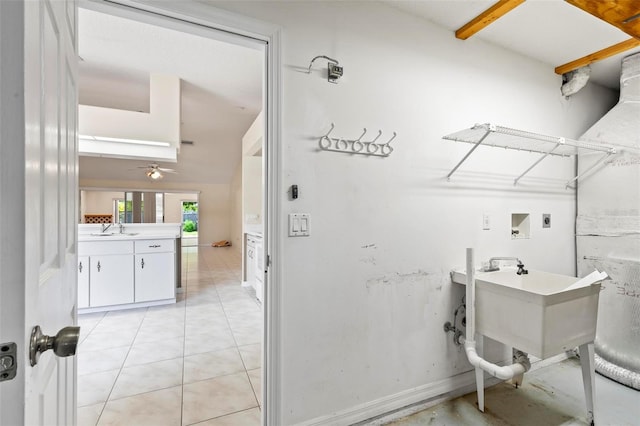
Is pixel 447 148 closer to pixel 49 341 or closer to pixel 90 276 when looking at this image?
pixel 49 341

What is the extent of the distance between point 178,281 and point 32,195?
455 cm

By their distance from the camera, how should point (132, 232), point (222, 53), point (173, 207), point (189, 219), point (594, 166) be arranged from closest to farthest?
point (594, 166) < point (222, 53) < point (132, 232) < point (173, 207) < point (189, 219)

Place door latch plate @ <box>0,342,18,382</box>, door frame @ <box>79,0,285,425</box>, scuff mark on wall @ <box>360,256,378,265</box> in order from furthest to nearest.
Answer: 1. scuff mark on wall @ <box>360,256,378,265</box>
2. door frame @ <box>79,0,285,425</box>
3. door latch plate @ <box>0,342,18,382</box>

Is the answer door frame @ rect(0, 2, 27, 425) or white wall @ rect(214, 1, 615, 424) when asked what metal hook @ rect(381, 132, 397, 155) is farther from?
door frame @ rect(0, 2, 27, 425)

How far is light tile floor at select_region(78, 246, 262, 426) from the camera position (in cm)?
183

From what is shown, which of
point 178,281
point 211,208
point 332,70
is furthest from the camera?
point 211,208

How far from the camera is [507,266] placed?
224 cm

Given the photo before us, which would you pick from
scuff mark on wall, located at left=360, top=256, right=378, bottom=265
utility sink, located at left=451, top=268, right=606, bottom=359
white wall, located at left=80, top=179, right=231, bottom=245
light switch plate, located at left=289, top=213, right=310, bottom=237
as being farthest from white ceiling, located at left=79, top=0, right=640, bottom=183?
white wall, located at left=80, top=179, right=231, bottom=245

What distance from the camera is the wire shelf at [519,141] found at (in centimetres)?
176

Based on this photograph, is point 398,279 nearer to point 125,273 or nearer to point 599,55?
point 599,55

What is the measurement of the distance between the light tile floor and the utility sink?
156cm

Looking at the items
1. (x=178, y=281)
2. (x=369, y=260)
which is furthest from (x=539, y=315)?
(x=178, y=281)

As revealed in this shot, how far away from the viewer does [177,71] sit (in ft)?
10.9

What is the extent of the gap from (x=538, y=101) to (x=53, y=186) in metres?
3.10
